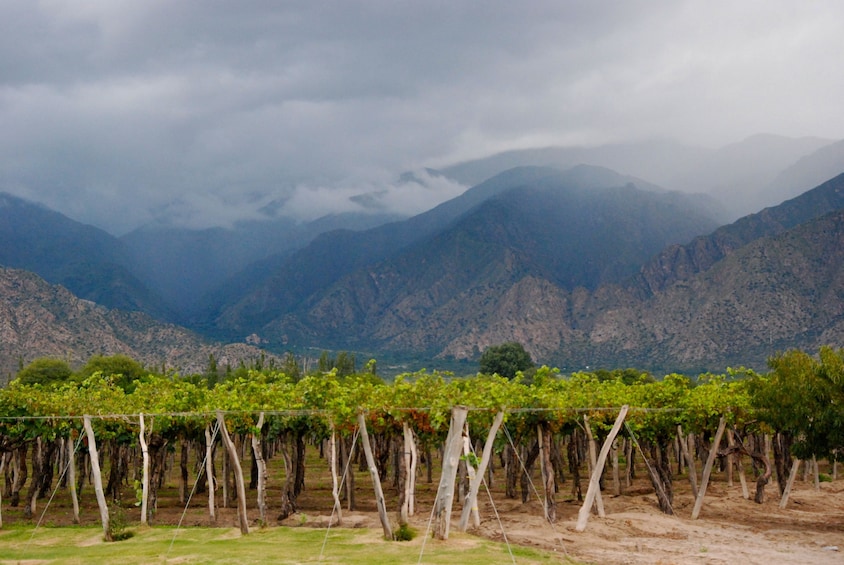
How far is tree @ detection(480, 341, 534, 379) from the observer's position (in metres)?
112

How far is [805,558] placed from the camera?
18.3m

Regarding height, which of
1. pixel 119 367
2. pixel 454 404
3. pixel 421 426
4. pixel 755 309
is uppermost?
pixel 755 309

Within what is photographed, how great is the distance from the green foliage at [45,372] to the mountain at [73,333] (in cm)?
3443

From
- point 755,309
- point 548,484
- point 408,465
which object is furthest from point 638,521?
point 755,309

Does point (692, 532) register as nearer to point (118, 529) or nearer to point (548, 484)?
point (548, 484)

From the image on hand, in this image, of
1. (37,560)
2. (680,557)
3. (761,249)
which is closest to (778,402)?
(680,557)

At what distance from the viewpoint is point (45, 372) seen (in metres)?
72.9

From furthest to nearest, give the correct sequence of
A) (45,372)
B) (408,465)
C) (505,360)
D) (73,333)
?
(73,333) → (505,360) → (45,372) → (408,465)

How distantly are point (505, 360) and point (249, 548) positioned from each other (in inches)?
3817

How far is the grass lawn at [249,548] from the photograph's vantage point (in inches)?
678

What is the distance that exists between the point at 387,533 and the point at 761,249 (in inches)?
6381

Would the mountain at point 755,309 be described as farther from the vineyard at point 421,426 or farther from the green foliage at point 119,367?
the vineyard at point 421,426

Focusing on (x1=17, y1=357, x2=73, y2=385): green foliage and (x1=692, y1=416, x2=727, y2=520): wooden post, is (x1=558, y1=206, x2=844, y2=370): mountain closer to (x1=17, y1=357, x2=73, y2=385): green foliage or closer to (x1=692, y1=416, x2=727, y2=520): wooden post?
(x1=17, y1=357, x2=73, y2=385): green foliage

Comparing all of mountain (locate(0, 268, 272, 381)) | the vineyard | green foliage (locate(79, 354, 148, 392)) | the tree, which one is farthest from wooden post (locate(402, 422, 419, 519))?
mountain (locate(0, 268, 272, 381))
